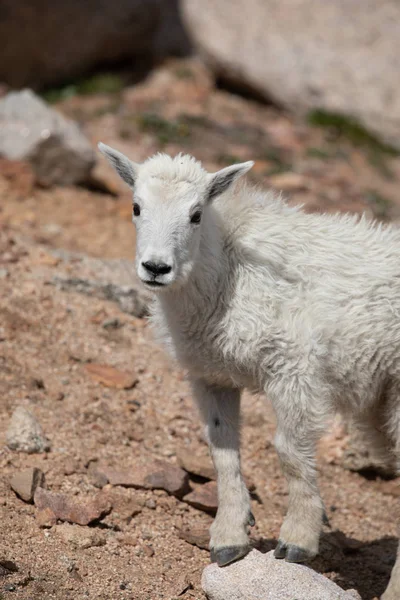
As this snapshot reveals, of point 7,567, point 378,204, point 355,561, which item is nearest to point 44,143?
point 378,204

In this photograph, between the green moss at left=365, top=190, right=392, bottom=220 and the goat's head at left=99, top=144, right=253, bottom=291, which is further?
the green moss at left=365, top=190, right=392, bottom=220

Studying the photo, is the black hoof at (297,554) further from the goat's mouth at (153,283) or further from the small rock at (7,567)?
the goat's mouth at (153,283)

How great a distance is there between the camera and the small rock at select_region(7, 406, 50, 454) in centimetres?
756

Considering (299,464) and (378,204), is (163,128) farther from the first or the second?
(299,464)

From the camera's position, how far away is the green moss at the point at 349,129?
1697 cm

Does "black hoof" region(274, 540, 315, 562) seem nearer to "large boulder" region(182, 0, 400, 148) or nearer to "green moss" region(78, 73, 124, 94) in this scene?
"large boulder" region(182, 0, 400, 148)

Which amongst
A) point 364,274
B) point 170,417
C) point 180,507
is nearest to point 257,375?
point 364,274

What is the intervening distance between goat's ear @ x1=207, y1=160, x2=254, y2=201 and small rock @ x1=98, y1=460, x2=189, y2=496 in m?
2.61

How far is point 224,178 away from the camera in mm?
6520

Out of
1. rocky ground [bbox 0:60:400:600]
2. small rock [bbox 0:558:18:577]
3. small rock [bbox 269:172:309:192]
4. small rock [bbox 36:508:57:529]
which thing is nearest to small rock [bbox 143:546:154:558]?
rocky ground [bbox 0:60:400:600]

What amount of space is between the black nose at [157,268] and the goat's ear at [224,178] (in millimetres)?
852

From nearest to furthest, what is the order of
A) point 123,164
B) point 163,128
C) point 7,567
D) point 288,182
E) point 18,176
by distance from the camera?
point 7,567 → point 123,164 → point 18,176 → point 288,182 → point 163,128

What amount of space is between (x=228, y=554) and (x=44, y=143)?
7.87 meters

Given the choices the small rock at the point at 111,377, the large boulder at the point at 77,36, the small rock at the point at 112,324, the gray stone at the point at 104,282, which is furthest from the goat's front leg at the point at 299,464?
the large boulder at the point at 77,36
